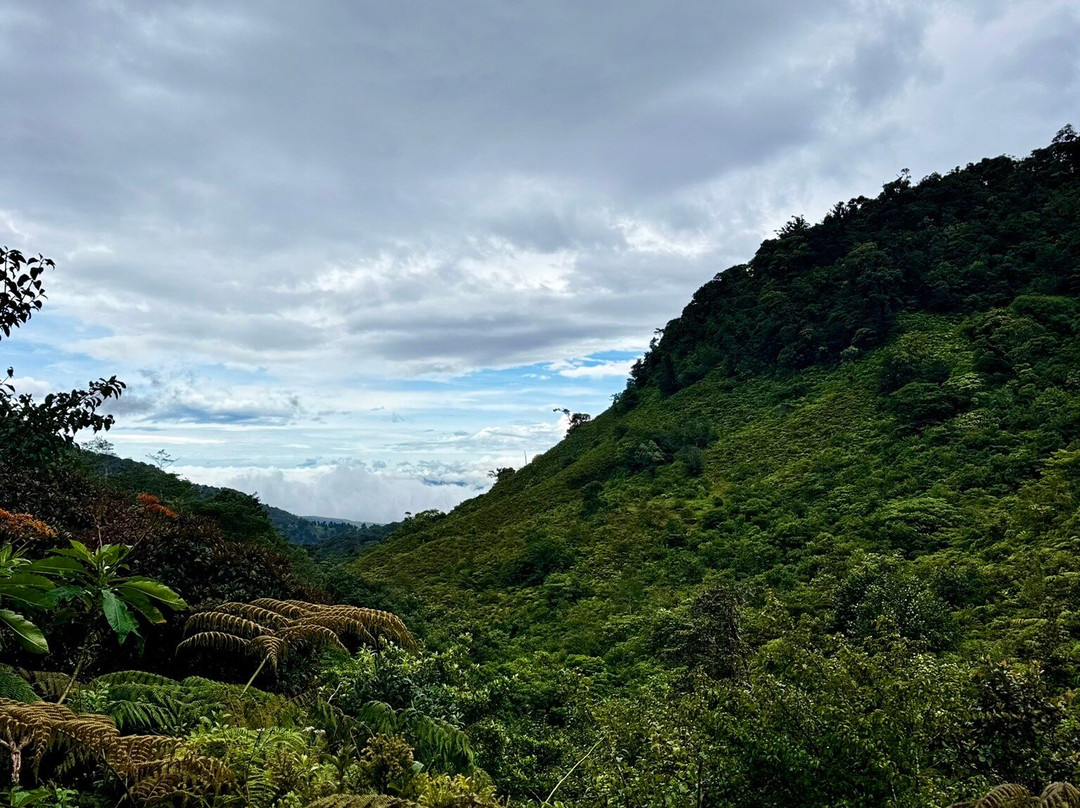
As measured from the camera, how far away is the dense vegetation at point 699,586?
11.4 ft

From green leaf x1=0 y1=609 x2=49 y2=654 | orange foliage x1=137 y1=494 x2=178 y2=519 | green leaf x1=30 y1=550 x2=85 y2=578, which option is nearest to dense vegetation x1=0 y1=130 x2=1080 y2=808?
green leaf x1=30 y1=550 x2=85 y2=578

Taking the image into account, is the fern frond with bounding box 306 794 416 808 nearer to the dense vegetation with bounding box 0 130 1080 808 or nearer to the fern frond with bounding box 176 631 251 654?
the dense vegetation with bounding box 0 130 1080 808

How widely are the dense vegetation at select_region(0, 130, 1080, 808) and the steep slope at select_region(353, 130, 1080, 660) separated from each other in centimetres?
16

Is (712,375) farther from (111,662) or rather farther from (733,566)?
(111,662)

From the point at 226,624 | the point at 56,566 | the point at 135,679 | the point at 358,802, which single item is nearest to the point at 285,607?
the point at 226,624

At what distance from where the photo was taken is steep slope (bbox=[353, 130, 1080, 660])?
1569 centimetres

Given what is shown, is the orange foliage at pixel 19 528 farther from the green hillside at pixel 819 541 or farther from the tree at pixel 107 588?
the green hillside at pixel 819 541

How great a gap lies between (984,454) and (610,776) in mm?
20906

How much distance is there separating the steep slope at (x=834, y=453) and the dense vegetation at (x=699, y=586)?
0.52 ft

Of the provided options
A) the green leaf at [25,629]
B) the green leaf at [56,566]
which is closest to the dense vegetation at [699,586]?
the green leaf at [56,566]

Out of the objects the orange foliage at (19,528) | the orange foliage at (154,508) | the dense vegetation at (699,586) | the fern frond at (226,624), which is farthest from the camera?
the orange foliage at (154,508)

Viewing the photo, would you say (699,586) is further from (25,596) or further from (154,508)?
(25,596)

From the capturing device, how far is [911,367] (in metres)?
26.9

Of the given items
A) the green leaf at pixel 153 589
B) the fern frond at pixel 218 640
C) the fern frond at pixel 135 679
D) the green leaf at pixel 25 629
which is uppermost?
the green leaf at pixel 153 589
